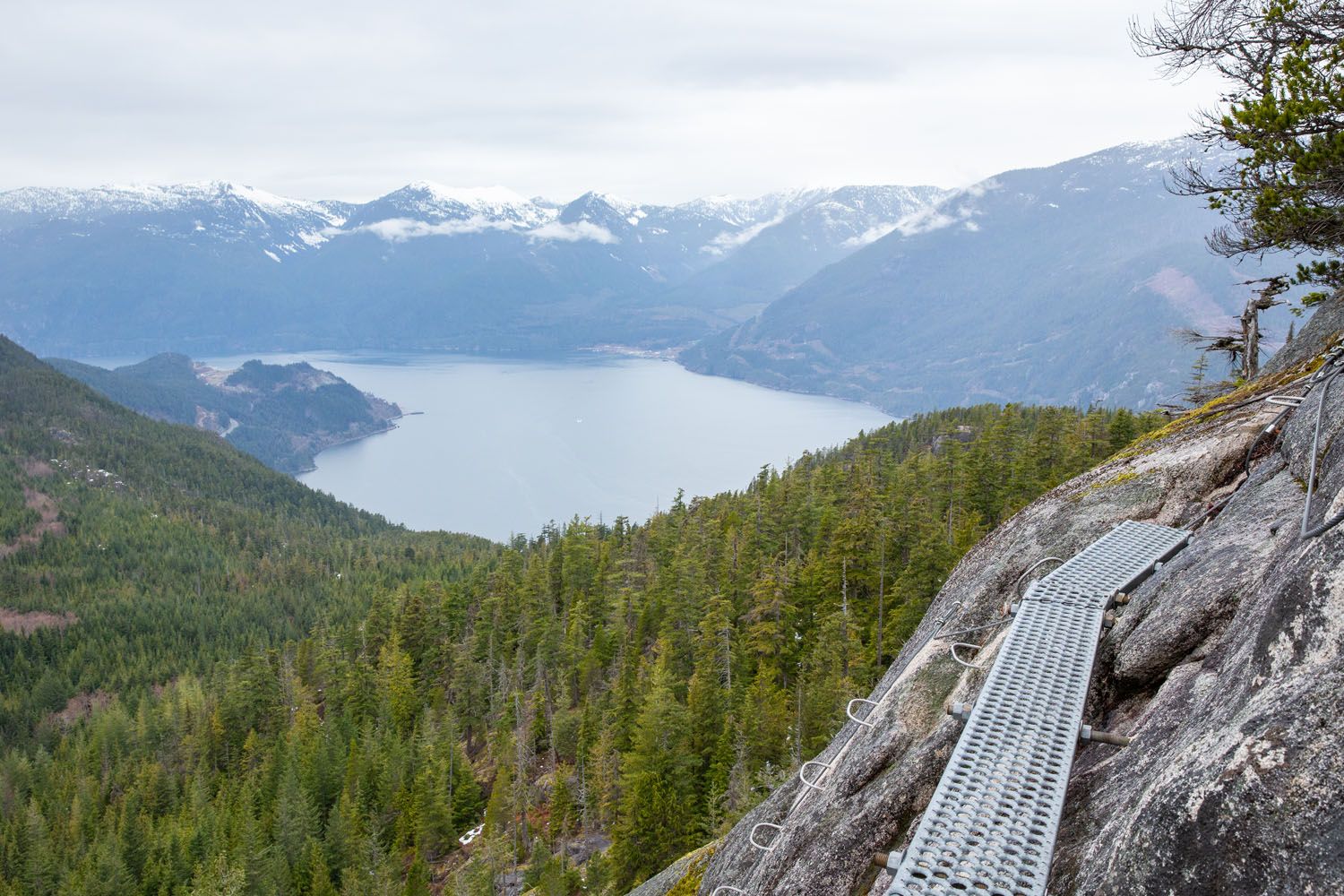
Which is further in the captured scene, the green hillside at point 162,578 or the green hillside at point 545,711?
the green hillside at point 162,578

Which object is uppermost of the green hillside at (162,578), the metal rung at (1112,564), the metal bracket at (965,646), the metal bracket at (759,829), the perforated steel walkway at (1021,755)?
the metal rung at (1112,564)

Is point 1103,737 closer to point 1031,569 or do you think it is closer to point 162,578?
point 1031,569

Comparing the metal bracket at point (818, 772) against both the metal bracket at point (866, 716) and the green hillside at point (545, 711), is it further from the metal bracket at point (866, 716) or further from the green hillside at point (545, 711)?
the green hillside at point (545, 711)

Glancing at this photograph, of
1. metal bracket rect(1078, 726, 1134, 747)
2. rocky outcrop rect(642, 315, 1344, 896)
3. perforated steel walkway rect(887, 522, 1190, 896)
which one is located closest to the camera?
rocky outcrop rect(642, 315, 1344, 896)

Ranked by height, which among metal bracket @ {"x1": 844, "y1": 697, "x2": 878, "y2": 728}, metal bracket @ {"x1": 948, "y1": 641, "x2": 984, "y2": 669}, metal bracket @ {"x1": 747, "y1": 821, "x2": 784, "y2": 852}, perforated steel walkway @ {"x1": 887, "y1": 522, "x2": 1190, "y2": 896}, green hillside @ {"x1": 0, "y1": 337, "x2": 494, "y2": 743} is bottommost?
green hillside @ {"x1": 0, "y1": 337, "x2": 494, "y2": 743}

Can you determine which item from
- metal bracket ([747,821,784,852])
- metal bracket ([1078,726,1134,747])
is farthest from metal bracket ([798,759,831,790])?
metal bracket ([1078,726,1134,747])

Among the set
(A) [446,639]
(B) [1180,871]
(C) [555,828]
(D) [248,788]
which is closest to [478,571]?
(A) [446,639]

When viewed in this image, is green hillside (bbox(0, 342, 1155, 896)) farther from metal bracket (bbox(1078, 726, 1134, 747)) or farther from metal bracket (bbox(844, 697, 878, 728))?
metal bracket (bbox(1078, 726, 1134, 747))

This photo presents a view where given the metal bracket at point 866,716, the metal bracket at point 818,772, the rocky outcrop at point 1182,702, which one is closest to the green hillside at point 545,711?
the rocky outcrop at point 1182,702
